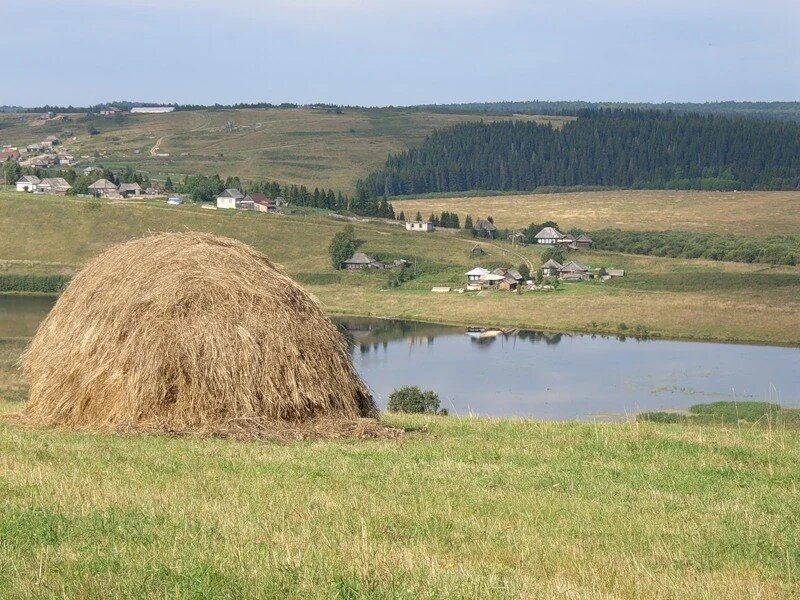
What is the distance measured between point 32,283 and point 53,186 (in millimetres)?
41196

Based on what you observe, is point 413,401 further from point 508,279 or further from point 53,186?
point 53,186

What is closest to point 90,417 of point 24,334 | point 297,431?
point 297,431

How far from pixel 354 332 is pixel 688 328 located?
66.2ft

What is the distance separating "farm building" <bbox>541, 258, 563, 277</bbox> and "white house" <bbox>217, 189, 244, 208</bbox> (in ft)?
124

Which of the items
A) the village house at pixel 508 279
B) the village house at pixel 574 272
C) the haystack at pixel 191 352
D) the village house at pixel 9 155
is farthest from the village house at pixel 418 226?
the haystack at pixel 191 352

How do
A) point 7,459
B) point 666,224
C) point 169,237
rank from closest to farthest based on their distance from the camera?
point 7,459, point 169,237, point 666,224

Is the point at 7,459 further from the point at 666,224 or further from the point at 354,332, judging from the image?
the point at 666,224

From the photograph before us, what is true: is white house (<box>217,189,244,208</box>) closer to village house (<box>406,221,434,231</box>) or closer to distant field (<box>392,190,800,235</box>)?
village house (<box>406,221,434,231</box>)

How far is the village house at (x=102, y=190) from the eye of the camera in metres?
119

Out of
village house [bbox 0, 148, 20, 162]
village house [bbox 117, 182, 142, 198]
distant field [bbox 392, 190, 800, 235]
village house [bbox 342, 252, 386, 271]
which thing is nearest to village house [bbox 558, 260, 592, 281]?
village house [bbox 342, 252, 386, 271]

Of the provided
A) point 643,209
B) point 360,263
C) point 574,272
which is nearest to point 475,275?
point 574,272

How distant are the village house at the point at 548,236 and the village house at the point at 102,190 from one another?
44.1m

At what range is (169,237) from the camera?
16203 mm

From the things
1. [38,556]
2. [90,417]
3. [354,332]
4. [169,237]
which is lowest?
[354,332]
